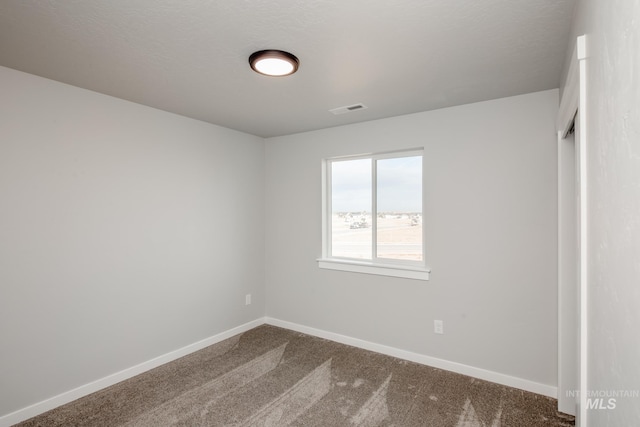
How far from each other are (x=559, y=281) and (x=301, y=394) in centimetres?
215

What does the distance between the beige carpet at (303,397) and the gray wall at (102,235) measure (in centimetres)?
37

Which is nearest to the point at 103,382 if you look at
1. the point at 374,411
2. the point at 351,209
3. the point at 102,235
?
the point at 102,235

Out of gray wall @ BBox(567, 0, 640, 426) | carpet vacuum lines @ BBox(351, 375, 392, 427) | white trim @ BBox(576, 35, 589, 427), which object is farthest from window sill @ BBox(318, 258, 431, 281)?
gray wall @ BBox(567, 0, 640, 426)

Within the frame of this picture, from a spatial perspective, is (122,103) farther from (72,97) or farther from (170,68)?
(170,68)

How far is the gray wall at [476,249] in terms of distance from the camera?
106 inches

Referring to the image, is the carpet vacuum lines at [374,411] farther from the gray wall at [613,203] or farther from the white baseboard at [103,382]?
the white baseboard at [103,382]

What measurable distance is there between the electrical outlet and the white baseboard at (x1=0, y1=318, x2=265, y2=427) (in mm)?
2290

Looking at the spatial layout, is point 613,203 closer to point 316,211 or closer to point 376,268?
point 376,268

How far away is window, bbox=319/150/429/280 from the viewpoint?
11.2 feet

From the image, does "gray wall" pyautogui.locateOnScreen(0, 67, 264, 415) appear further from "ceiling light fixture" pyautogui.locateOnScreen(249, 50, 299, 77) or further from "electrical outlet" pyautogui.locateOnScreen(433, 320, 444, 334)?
"electrical outlet" pyautogui.locateOnScreen(433, 320, 444, 334)

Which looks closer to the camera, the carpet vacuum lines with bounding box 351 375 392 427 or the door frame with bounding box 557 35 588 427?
the door frame with bounding box 557 35 588 427

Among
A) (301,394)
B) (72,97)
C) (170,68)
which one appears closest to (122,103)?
(72,97)

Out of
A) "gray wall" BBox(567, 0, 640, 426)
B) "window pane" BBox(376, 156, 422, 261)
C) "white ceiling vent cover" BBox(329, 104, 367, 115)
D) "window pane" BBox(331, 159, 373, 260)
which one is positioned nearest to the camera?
"gray wall" BBox(567, 0, 640, 426)

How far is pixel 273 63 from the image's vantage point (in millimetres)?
2105
